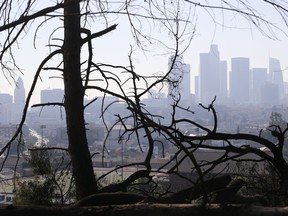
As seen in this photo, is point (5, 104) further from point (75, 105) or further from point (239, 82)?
point (239, 82)

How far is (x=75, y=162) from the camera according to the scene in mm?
2482

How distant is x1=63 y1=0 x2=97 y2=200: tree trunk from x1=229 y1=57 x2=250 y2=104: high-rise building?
45.4ft

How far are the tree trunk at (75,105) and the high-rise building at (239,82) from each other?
1384 cm

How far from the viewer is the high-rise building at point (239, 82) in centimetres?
1770

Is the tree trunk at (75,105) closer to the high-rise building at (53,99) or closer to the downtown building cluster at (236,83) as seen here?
the high-rise building at (53,99)

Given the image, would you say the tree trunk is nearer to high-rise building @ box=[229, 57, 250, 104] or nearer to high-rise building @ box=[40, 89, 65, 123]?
high-rise building @ box=[40, 89, 65, 123]

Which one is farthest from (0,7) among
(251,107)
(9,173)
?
(251,107)

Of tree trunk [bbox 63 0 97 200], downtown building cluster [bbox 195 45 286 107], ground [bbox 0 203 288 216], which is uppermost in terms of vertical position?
downtown building cluster [bbox 195 45 286 107]

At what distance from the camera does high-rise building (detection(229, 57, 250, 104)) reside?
17.7m

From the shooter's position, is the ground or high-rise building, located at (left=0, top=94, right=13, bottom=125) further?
high-rise building, located at (left=0, top=94, right=13, bottom=125)

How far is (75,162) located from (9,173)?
2.99ft

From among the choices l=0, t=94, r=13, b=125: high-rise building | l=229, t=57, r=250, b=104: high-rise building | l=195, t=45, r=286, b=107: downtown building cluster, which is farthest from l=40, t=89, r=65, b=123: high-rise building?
l=229, t=57, r=250, b=104: high-rise building

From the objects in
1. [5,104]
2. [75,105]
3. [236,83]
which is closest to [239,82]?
[236,83]

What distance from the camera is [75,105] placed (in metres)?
2.48
